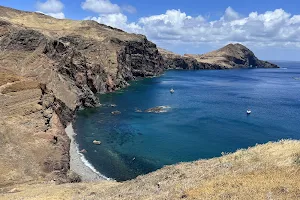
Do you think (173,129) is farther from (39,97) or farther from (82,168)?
(39,97)

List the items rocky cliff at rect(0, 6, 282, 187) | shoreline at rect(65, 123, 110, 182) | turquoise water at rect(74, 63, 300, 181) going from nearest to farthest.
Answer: rocky cliff at rect(0, 6, 282, 187) < shoreline at rect(65, 123, 110, 182) < turquoise water at rect(74, 63, 300, 181)

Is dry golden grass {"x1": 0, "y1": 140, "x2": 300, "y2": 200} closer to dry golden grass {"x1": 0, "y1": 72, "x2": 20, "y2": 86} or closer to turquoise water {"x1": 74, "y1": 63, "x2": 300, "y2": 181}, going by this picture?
turquoise water {"x1": 74, "y1": 63, "x2": 300, "y2": 181}

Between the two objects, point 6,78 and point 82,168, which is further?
point 6,78

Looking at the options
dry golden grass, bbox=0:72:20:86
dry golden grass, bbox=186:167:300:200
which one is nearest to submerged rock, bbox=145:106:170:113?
dry golden grass, bbox=0:72:20:86

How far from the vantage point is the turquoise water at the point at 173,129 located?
65.4 m

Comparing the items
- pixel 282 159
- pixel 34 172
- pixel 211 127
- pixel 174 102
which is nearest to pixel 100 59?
pixel 174 102

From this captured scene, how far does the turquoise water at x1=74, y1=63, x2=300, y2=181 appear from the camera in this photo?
215 ft

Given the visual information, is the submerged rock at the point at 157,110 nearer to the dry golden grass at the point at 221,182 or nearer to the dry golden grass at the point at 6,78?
the dry golden grass at the point at 6,78

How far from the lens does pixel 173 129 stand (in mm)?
84812

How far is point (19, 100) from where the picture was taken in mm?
58719

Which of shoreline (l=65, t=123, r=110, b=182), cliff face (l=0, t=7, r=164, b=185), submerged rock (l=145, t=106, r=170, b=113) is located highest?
cliff face (l=0, t=7, r=164, b=185)

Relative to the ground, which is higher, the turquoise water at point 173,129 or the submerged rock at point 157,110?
the submerged rock at point 157,110

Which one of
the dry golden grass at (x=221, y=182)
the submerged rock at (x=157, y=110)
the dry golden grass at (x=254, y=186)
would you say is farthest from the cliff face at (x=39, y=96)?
the dry golden grass at (x=254, y=186)

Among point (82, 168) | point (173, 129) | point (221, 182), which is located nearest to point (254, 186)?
point (221, 182)
